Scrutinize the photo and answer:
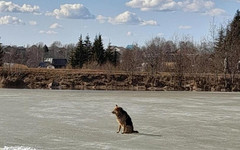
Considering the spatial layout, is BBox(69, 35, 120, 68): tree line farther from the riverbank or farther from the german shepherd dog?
the german shepherd dog

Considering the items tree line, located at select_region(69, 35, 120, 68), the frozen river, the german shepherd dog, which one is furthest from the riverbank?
the german shepherd dog

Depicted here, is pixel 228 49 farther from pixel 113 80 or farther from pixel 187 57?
pixel 113 80

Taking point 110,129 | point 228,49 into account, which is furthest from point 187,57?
point 110,129

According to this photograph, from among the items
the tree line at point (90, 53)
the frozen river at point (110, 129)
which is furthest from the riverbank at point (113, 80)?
the frozen river at point (110, 129)

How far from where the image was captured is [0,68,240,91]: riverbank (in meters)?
32.7

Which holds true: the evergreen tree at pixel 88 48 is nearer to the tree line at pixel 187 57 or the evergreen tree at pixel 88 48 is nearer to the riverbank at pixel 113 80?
the tree line at pixel 187 57

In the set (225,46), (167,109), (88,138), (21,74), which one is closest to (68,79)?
(21,74)

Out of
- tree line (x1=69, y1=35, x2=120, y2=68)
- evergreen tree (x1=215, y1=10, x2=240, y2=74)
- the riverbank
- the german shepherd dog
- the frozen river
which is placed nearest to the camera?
the frozen river

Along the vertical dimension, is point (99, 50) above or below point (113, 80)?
above

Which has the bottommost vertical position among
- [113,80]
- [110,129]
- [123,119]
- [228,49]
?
[110,129]

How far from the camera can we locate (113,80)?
3450 centimetres

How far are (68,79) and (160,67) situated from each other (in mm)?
9338

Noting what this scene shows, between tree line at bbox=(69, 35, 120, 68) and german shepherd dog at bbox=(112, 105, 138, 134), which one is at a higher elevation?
tree line at bbox=(69, 35, 120, 68)

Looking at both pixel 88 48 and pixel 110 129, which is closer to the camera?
pixel 110 129
